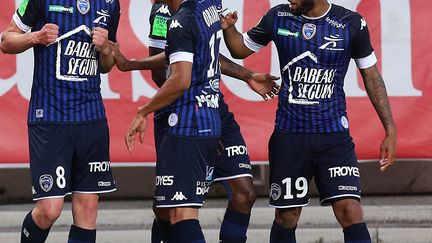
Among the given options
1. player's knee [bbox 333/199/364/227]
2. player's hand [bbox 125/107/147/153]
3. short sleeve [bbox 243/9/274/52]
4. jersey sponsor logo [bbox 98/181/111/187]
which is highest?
short sleeve [bbox 243/9/274/52]

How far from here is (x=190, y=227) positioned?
25.7 ft

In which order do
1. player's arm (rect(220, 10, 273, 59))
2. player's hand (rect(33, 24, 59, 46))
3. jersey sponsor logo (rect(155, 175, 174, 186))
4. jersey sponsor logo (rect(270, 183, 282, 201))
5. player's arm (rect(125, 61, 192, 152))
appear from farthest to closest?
player's arm (rect(220, 10, 273, 59))
jersey sponsor logo (rect(270, 183, 282, 201))
player's hand (rect(33, 24, 59, 46))
jersey sponsor logo (rect(155, 175, 174, 186))
player's arm (rect(125, 61, 192, 152))

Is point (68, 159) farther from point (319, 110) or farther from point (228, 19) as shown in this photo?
point (319, 110)

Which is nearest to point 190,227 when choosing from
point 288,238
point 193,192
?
point 193,192

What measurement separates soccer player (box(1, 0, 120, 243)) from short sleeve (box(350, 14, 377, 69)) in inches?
62.8

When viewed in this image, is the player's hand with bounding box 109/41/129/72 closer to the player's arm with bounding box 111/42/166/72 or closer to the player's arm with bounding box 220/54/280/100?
the player's arm with bounding box 111/42/166/72

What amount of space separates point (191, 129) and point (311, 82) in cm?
102

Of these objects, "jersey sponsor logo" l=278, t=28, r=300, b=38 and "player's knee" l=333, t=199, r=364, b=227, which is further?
"jersey sponsor logo" l=278, t=28, r=300, b=38

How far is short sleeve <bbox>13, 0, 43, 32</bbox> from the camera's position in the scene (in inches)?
326

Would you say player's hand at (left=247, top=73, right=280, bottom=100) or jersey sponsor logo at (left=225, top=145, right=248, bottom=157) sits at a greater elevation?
player's hand at (left=247, top=73, right=280, bottom=100)

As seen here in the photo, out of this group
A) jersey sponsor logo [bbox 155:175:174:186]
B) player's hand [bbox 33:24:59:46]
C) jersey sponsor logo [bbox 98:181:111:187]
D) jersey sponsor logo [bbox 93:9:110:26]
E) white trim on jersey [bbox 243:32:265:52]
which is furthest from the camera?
white trim on jersey [bbox 243:32:265:52]

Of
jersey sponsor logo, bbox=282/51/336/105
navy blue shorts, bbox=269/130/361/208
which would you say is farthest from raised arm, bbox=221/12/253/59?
navy blue shorts, bbox=269/130/361/208

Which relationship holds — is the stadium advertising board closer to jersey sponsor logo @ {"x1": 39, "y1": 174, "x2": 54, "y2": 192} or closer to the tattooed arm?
the tattooed arm

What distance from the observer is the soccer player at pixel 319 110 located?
332 inches
